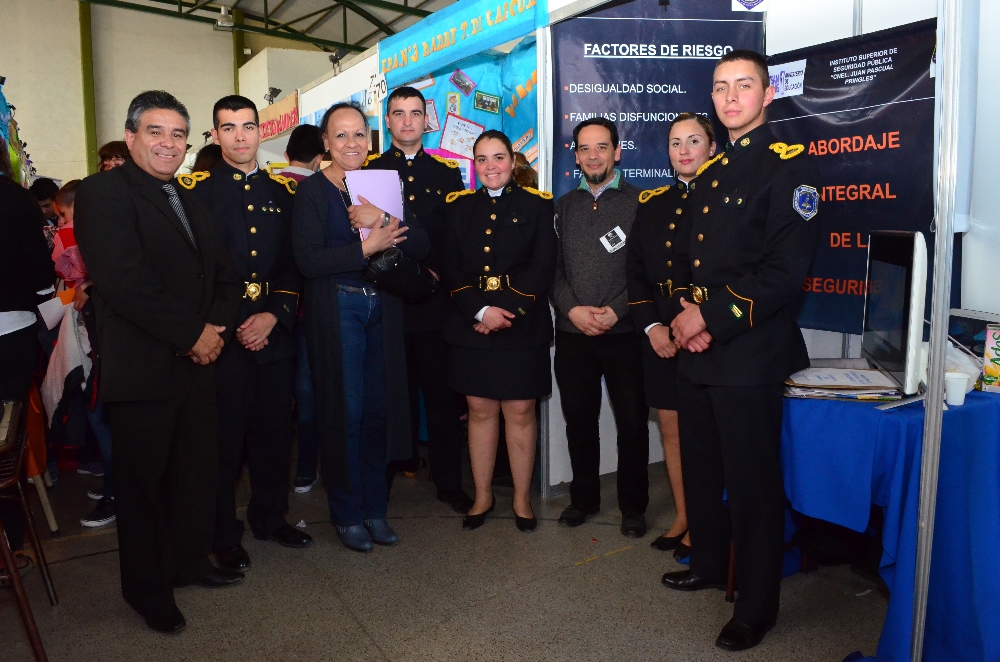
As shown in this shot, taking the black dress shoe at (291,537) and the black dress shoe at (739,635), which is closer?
the black dress shoe at (739,635)

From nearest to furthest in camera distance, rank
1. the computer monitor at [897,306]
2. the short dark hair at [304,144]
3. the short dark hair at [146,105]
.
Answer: the computer monitor at [897,306], the short dark hair at [146,105], the short dark hair at [304,144]

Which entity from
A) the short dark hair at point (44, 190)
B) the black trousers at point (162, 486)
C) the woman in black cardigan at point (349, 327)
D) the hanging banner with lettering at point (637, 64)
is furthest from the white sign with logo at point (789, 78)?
the short dark hair at point (44, 190)

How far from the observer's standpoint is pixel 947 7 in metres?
1.72

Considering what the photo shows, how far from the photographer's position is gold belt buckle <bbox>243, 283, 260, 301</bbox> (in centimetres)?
277

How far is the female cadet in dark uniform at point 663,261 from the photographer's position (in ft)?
8.70

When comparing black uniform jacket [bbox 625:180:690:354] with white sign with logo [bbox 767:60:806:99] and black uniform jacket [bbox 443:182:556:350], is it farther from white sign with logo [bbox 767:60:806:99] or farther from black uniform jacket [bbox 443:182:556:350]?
white sign with logo [bbox 767:60:806:99]

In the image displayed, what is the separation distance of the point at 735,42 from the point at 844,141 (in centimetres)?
85

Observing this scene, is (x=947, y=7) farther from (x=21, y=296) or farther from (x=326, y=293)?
(x=21, y=296)

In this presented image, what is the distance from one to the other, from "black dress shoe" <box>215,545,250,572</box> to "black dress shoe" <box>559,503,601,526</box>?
1.26 m

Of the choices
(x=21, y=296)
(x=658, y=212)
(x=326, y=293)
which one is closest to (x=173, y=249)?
(x=326, y=293)

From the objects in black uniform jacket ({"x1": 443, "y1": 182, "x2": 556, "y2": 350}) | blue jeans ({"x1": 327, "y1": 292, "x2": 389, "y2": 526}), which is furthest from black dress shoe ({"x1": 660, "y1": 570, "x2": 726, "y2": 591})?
blue jeans ({"x1": 327, "y1": 292, "x2": 389, "y2": 526})

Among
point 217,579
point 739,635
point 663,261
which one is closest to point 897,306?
point 663,261

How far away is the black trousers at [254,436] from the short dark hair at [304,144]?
59.2 inches

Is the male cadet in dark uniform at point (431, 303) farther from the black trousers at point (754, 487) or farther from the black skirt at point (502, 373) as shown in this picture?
the black trousers at point (754, 487)
